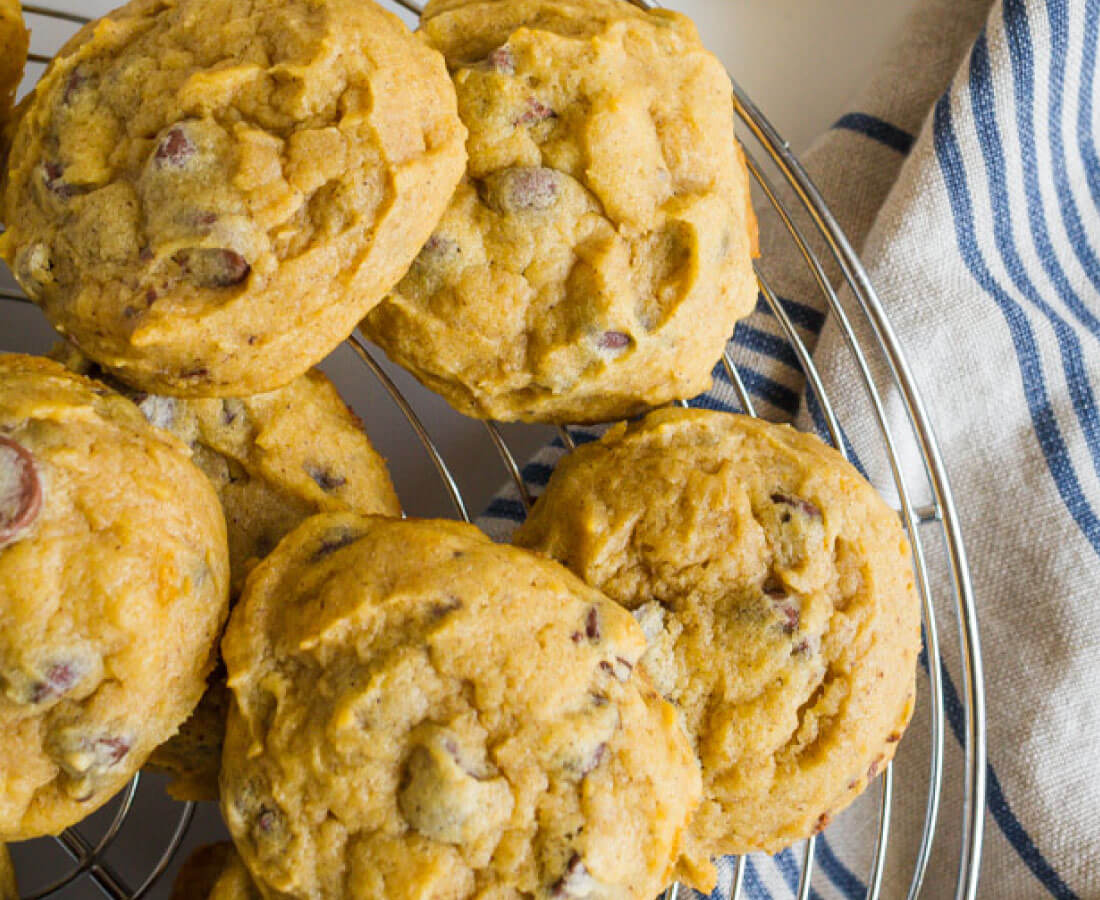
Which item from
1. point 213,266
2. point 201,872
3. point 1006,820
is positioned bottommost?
point 201,872

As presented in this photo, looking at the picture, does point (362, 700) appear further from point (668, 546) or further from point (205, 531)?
point (668, 546)

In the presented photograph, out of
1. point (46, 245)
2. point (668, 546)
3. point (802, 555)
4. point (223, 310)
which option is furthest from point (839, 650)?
point (46, 245)

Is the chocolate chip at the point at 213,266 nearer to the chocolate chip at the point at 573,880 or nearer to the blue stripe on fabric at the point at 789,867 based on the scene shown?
the chocolate chip at the point at 573,880

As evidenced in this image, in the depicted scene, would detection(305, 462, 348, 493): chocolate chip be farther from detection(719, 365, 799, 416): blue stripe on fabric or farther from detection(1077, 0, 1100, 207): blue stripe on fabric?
detection(1077, 0, 1100, 207): blue stripe on fabric

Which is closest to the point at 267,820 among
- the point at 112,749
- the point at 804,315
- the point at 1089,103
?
the point at 112,749

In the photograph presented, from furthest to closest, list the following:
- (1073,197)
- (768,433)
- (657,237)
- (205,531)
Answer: (1073,197) → (768,433) → (657,237) → (205,531)

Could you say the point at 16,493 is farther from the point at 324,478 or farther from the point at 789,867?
the point at 789,867
